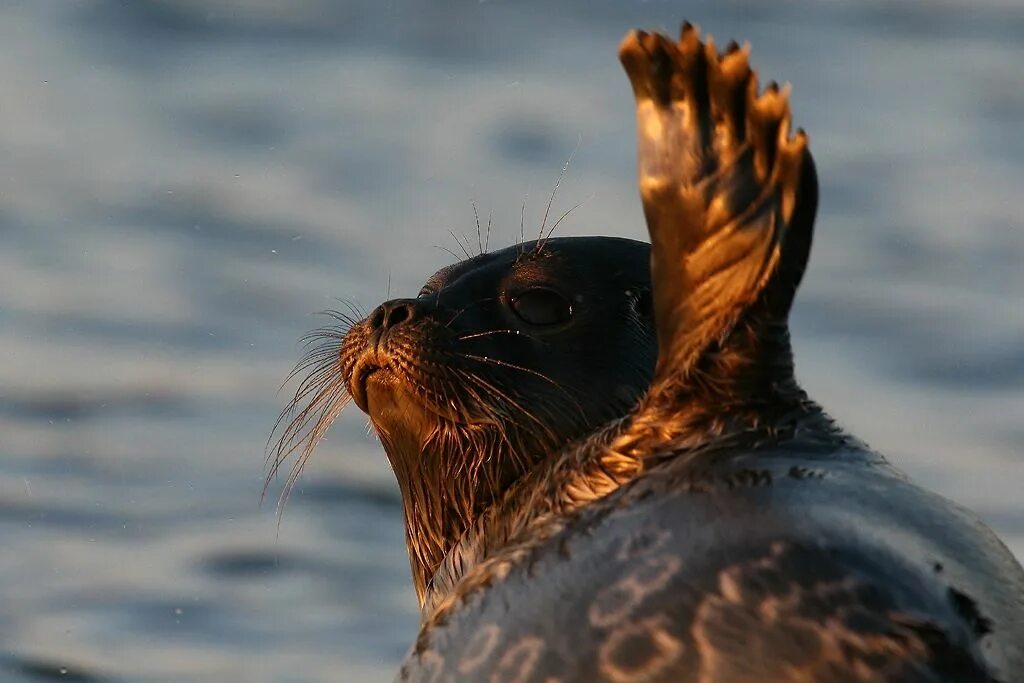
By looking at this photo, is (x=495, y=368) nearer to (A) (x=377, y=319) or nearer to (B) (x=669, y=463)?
(A) (x=377, y=319)

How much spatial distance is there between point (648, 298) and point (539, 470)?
804 mm

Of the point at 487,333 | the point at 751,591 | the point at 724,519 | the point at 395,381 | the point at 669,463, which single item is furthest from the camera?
the point at 487,333

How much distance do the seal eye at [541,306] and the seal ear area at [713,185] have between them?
4.04 feet

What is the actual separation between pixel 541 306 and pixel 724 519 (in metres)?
2.07

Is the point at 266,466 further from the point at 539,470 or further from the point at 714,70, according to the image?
the point at 714,70

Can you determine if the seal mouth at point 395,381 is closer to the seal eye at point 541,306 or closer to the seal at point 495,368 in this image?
the seal at point 495,368

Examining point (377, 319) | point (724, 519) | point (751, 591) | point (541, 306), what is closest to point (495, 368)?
point (541, 306)

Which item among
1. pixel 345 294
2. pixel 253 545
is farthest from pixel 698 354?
pixel 345 294

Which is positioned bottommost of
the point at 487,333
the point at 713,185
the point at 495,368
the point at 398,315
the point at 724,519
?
the point at 724,519

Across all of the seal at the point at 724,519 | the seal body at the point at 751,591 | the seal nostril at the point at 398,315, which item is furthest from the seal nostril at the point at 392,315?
the seal body at the point at 751,591

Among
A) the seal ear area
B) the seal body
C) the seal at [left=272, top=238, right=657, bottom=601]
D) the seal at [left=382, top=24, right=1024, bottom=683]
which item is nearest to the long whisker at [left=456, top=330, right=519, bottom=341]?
the seal at [left=272, top=238, right=657, bottom=601]

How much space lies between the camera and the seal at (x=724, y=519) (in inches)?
153

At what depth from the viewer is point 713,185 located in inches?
190

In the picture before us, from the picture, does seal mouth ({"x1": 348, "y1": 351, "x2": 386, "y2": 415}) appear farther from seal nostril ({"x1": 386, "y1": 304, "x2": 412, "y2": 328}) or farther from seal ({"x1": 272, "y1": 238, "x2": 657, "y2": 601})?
seal nostril ({"x1": 386, "y1": 304, "x2": 412, "y2": 328})
